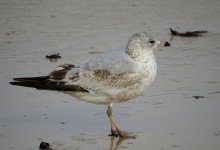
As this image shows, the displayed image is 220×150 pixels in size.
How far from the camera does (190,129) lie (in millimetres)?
6242

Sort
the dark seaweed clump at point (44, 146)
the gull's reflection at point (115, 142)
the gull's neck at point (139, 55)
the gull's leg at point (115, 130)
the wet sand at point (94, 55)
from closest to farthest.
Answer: the dark seaweed clump at point (44, 146) < the gull's reflection at point (115, 142) < the wet sand at point (94, 55) < the gull's leg at point (115, 130) < the gull's neck at point (139, 55)

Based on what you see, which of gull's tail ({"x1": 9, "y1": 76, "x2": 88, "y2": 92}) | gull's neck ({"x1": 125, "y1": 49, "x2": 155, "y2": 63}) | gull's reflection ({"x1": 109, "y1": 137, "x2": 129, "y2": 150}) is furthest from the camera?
gull's neck ({"x1": 125, "y1": 49, "x2": 155, "y2": 63})

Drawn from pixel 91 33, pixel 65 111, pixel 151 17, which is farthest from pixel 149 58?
pixel 151 17

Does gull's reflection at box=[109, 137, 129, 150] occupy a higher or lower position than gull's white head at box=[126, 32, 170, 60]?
lower

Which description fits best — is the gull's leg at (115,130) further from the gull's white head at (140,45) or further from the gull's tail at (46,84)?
the gull's white head at (140,45)

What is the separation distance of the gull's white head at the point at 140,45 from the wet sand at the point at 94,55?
64cm

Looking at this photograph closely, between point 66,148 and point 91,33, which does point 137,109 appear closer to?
point 66,148

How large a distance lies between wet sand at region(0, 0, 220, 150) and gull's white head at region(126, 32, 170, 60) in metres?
0.64

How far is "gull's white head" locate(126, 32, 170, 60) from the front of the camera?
21.9ft

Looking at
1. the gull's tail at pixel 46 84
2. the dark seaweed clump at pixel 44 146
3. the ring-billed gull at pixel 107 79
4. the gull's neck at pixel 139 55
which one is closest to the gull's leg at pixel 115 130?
the ring-billed gull at pixel 107 79

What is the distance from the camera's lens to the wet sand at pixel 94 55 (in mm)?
6168

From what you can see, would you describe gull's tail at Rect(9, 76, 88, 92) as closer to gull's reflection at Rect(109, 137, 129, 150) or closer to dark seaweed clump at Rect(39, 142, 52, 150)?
gull's reflection at Rect(109, 137, 129, 150)

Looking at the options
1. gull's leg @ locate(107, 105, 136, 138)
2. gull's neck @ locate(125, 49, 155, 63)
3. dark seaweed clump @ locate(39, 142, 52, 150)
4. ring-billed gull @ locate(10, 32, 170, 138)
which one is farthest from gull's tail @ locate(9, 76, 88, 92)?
dark seaweed clump @ locate(39, 142, 52, 150)

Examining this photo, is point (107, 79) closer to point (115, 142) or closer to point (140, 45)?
point (140, 45)
